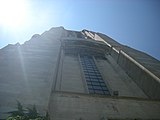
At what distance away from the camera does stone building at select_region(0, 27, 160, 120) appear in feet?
24.5

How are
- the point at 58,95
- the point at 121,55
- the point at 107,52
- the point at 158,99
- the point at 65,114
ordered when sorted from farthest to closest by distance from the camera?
the point at 107,52 → the point at 121,55 → the point at 158,99 → the point at 58,95 → the point at 65,114

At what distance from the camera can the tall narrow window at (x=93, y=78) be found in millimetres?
11619

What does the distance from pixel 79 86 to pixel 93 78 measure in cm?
179

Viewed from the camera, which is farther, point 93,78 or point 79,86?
point 93,78

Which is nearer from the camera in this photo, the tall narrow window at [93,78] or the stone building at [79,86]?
the stone building at [79,86]

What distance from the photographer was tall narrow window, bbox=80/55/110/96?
11619 mm

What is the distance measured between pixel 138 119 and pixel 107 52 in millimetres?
12023

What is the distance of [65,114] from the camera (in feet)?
24.8

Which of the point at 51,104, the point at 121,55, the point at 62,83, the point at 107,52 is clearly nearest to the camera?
the point at 51,104

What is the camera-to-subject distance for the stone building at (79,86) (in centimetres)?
746

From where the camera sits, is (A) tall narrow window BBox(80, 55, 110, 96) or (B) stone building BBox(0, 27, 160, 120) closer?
(B) stone building BBox(0, 27, 160, 120)

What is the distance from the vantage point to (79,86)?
1159cm

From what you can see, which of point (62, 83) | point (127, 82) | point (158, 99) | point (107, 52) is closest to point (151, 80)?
point (158, 99)

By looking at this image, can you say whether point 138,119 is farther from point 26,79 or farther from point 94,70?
point 94,70
